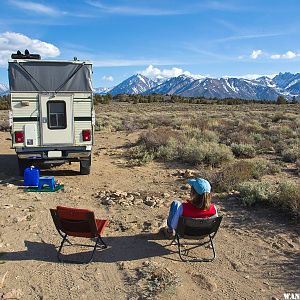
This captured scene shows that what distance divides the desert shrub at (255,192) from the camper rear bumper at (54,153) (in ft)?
13.2

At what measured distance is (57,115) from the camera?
1002cm

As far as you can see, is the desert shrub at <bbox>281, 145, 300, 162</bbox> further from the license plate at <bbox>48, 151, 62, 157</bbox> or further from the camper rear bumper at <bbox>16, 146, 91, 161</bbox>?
the license plate at <bbox>48, 151, 62, 157</bbox>

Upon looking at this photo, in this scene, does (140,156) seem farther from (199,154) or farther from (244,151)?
(244,151)

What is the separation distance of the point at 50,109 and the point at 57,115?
0.72 feet

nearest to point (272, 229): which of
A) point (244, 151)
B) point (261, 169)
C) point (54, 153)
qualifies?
point (261, 169)

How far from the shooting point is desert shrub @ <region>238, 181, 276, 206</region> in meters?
7.73

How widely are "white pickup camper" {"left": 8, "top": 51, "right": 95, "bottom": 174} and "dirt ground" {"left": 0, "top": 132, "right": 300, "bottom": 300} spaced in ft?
3.97

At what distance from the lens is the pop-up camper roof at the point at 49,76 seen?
9.57 m

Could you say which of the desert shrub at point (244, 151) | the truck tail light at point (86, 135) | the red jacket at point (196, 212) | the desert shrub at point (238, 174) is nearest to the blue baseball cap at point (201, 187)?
the red jacket at point (196, 212)

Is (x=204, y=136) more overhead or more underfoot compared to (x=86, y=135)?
more underfoot

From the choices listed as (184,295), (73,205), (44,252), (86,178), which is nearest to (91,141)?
(86,178)

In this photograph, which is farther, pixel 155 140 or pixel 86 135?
pixel 155 140

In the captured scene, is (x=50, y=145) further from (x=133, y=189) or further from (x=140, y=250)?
(x=140, y=250)

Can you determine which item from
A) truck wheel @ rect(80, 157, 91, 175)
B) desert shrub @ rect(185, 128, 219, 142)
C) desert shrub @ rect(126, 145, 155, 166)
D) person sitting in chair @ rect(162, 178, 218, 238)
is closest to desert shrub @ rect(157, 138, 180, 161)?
desert shrub @ rect(126, 145, 155, 166)
